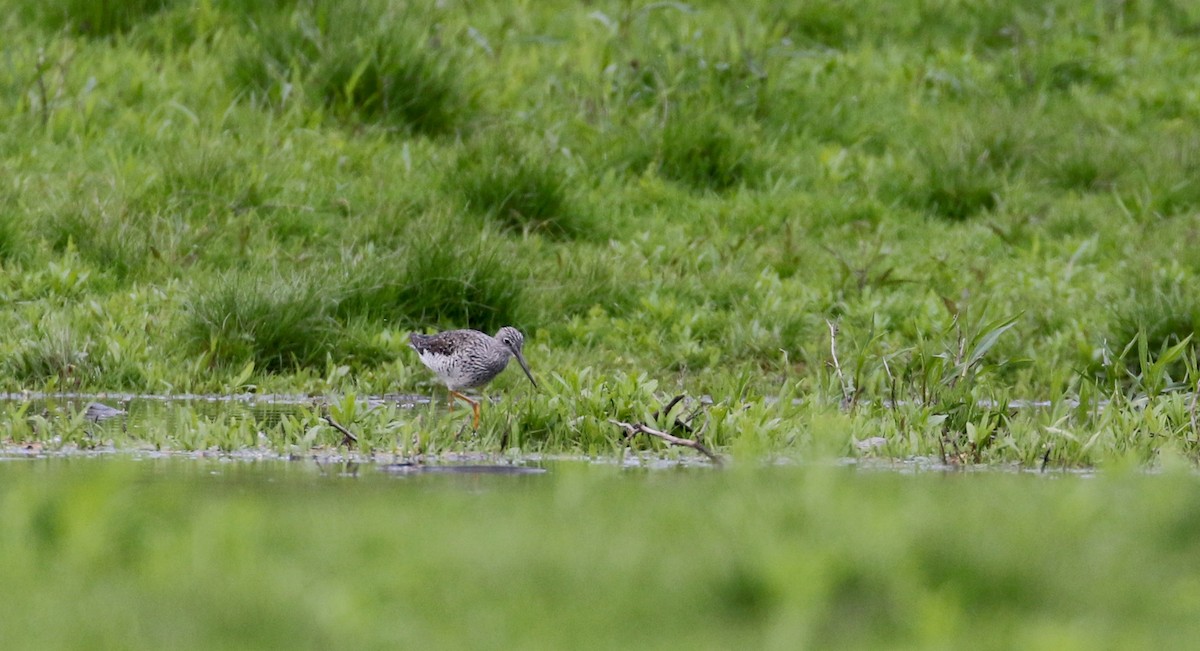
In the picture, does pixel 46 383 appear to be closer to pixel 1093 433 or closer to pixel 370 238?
pixel 370 238

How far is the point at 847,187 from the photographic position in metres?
12.4

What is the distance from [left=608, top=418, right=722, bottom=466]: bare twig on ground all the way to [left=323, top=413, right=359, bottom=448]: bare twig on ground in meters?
0.96

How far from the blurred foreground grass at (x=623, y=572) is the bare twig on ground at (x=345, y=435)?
6.07ft

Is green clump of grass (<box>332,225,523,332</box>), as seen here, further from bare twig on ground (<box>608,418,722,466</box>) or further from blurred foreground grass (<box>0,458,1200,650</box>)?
blurred foreground grass (<box>0,458,1200,650</box>)

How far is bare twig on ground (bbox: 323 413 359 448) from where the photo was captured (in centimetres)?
625

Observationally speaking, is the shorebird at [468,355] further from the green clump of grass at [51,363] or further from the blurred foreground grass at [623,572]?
the blurred foreground grass at [623,572]

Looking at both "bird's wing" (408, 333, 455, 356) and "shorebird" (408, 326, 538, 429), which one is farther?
"bird's wing" (408, 333, 455, 356)

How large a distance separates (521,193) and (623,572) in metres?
7.86

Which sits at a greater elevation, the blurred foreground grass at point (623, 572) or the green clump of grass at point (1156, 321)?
the blurred foreground grass at point (623, 572)

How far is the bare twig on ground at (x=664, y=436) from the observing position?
5770 millimetres

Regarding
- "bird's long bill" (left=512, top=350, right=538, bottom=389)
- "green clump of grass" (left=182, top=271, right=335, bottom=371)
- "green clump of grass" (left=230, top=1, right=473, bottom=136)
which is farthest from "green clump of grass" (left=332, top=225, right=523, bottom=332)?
"green clump of grass" (left=230, top=1, right=473, bottom=136)

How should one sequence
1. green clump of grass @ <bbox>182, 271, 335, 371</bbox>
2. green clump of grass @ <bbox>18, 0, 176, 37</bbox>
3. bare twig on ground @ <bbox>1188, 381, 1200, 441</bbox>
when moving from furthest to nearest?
green clump of grass @ <bbox>18, 0, 176, 37</bbox>
green clump of grass @ <bbox>182, 271, 335, 371</bbox>
bare twig on ground @ <bbox>1188, 381, 1200, 441</bbox>

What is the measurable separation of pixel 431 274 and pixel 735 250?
2.25 metres

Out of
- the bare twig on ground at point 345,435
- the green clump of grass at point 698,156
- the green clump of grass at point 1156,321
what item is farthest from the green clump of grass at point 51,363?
the green clump of grass at point 1156,321
